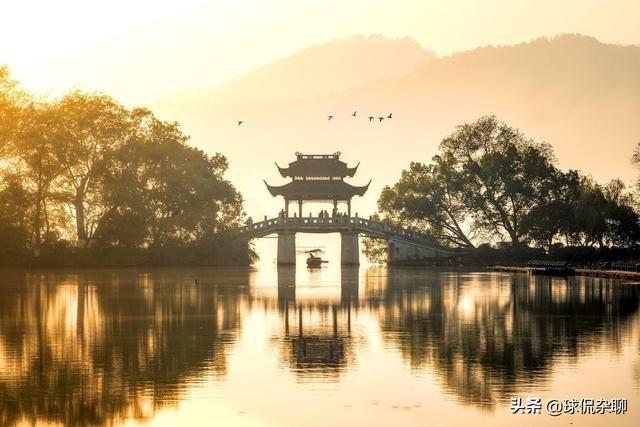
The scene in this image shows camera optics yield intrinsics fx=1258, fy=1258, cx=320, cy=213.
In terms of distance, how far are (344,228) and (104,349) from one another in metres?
81.9

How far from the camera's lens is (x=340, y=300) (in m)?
51.4

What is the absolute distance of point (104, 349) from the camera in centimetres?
3061

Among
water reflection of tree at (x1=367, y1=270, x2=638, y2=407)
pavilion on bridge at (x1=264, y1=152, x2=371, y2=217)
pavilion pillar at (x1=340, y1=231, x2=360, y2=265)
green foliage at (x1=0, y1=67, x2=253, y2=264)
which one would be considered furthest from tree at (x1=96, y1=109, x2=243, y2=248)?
water reflection of tree at (x1=367, y1=270, x2=638, y2=407)

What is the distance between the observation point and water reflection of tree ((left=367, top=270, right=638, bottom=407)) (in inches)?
1021

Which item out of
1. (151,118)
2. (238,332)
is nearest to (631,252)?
(151,118)

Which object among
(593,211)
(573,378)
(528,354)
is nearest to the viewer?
(573,378)

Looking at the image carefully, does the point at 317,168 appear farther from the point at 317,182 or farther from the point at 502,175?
the point at 502,175

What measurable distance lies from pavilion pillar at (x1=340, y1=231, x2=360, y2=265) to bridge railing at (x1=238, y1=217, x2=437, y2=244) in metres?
1.23

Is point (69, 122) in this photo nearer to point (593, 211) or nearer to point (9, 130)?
point (9, 130)

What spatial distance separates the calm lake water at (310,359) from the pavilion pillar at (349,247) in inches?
2389

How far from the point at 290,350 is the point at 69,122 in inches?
2649

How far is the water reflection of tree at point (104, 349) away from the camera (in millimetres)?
22328

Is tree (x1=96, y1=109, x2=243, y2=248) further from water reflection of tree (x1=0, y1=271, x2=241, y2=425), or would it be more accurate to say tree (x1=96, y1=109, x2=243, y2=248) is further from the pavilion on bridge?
water reflection of tree (x1=0, y1=271, x2=241, y2=425)

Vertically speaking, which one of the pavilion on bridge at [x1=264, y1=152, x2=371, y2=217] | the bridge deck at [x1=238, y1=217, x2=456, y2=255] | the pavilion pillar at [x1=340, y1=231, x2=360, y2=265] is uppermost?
the pavilion on bridge at [x1=264, y1=152, x2=371, y2=217]
